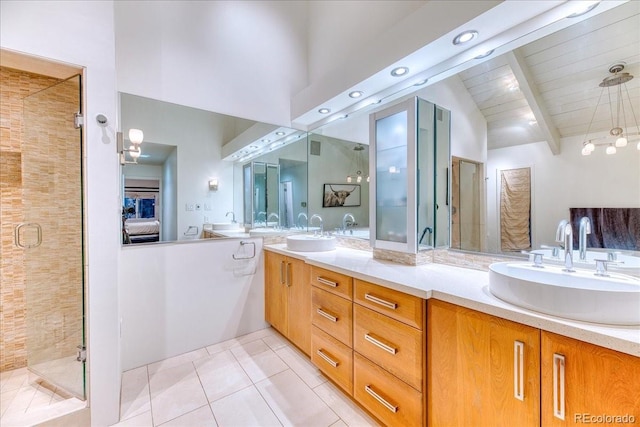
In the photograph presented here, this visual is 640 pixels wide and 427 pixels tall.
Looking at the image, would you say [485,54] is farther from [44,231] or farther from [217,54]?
[44,231]

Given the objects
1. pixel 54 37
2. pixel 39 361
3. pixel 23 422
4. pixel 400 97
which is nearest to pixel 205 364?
pixel 23 422

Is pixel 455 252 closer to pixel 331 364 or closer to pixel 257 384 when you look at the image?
pixel 331 364

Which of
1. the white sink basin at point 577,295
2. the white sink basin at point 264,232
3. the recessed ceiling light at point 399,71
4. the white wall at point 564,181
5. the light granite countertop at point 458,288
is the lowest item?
the light granite countertop at point 458,288

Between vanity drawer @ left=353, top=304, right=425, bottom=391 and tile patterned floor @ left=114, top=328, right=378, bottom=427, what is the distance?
456mm

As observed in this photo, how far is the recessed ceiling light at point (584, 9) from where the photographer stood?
4.04 ft

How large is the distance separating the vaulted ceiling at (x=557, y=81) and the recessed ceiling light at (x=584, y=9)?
0.06 meters

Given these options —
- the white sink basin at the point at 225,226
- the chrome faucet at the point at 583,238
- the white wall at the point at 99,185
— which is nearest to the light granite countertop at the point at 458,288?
the chrome faucet at the point at 583,238

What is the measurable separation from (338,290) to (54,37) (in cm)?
220

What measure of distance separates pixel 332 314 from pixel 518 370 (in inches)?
42.6

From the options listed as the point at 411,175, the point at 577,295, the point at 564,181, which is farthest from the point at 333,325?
the point at 564,181

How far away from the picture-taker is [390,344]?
4.77 ft

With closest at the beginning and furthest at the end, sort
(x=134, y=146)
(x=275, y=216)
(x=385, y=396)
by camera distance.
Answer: (x=385, y=396) < (x=134, y=146) < (x=275, y=216)

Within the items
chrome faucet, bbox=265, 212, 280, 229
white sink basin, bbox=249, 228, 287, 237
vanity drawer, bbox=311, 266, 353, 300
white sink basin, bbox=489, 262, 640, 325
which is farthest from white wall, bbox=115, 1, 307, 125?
white sink basin, bbox=489, 262, 640, 325

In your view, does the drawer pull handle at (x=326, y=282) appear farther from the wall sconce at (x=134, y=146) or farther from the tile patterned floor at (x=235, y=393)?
the wall sconce at (x=134, y=146)
